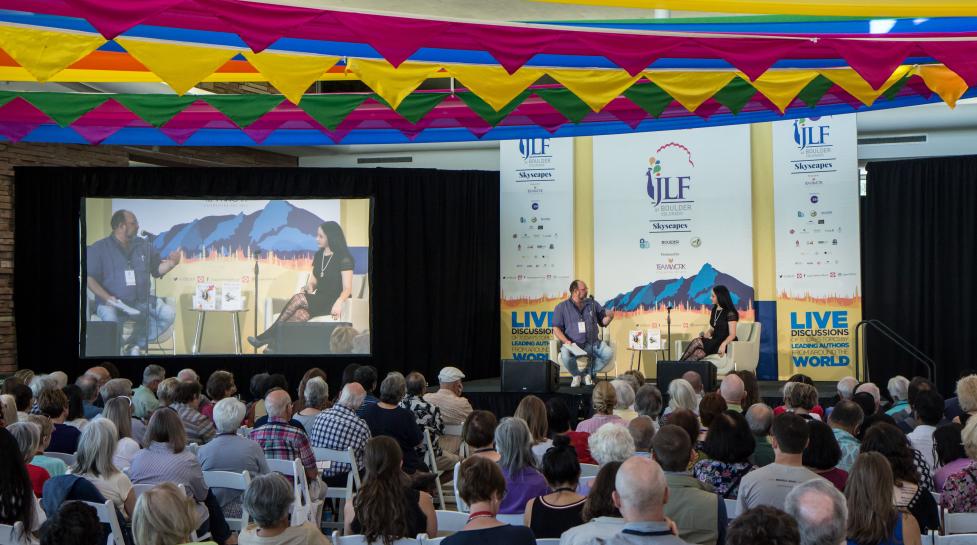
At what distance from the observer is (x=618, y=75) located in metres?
6.50

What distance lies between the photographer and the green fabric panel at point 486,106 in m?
7.34

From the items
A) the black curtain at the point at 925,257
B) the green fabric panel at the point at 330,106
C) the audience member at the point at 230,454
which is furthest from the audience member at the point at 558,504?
the black curtain at the point at 925,257

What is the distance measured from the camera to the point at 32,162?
39.3ft

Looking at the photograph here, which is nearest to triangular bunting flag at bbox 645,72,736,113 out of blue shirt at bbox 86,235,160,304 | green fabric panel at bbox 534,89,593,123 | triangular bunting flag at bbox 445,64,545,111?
triangular bunting flag at bbox 445,64,545,111

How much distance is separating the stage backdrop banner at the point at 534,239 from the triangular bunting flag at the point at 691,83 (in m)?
6.03

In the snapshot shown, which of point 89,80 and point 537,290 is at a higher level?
point 89,80

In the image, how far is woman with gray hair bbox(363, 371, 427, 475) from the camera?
6156mm

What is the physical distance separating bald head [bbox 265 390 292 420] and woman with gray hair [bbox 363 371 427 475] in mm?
613

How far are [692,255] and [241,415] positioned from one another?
26.6ft

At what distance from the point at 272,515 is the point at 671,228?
9616 mm

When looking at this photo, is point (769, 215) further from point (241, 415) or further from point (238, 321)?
point (241, 415)

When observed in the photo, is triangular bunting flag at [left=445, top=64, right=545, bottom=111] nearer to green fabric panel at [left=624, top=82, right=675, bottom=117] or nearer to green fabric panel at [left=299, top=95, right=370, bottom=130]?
green fabric panel at [left=624, top=82, right=675, bottom=117]

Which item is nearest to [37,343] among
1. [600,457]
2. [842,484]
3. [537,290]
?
[537,290]

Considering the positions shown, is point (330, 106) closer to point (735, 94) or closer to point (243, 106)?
point (243, 106)
